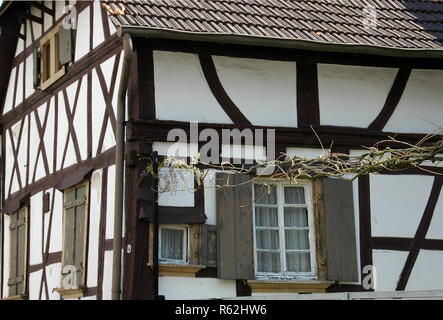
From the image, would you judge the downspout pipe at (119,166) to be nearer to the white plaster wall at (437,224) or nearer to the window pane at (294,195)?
the window pane at (294,195)

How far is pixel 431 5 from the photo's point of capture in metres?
13.3

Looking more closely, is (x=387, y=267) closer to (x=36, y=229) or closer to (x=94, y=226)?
(x=94, y=226)

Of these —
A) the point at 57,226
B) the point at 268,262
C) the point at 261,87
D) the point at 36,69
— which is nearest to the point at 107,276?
the point at 268,262

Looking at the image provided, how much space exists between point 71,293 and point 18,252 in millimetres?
2801

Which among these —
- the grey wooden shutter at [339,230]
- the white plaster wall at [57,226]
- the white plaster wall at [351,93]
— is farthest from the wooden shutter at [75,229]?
the white plaster wall at [351,93]

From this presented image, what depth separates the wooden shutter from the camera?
12227 millimetres

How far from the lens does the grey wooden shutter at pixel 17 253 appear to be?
1448 centimetres

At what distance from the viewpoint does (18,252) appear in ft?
48.3

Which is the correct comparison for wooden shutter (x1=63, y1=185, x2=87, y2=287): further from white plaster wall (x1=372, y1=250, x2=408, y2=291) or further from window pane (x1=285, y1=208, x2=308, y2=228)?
white plaster wall (x1=372, y1=250, x2=408, y2=291)

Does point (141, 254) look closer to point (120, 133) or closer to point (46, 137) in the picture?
point (120, 133)

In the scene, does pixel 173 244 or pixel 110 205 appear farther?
pixel 110 205

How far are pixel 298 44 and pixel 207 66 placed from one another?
1106mm

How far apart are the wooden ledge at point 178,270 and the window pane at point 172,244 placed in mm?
158

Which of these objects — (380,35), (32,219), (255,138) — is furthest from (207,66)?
(32,219)
